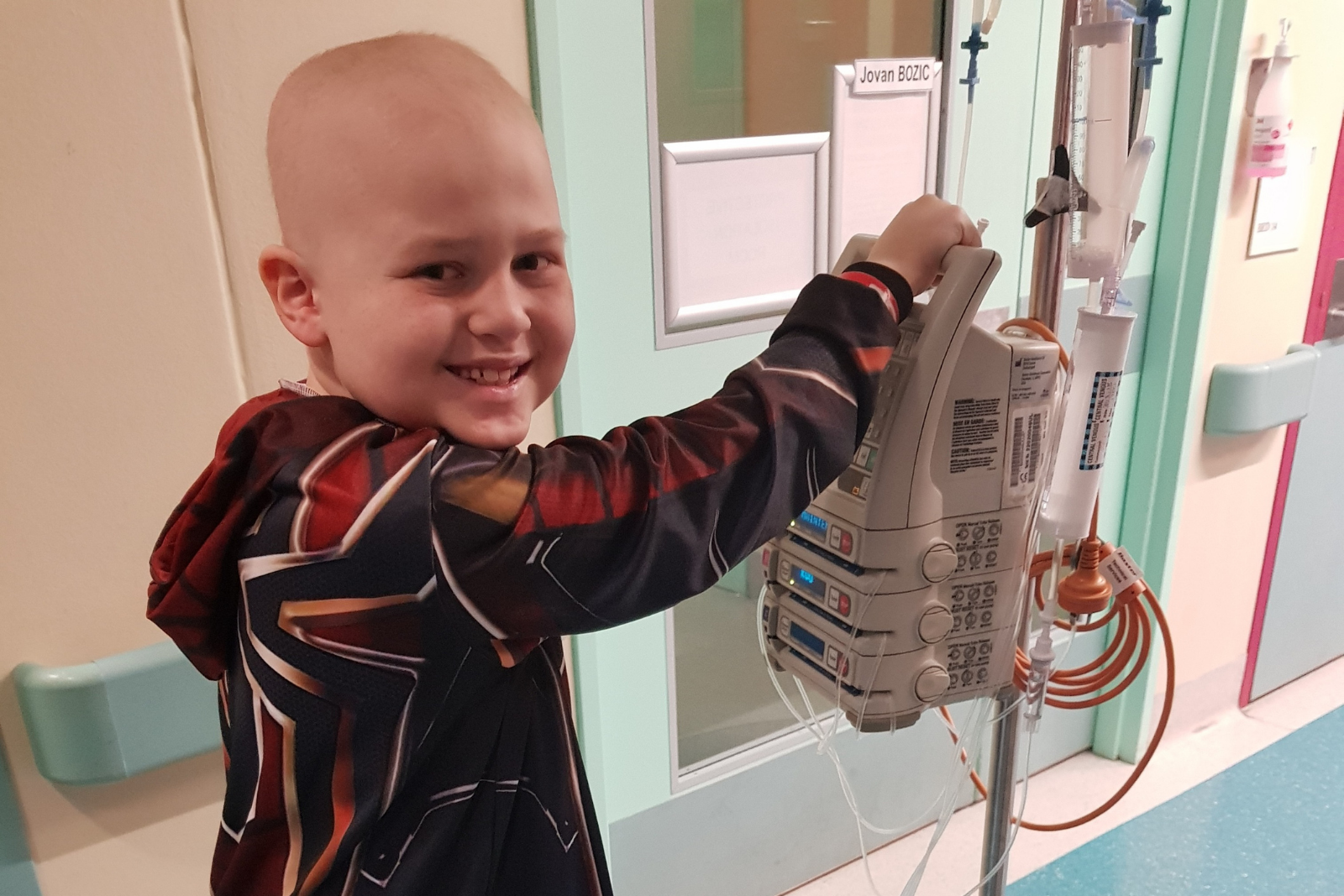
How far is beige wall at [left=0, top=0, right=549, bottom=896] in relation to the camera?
900mm

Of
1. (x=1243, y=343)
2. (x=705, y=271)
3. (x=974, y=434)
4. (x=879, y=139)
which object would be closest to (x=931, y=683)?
(x=974, y=434)

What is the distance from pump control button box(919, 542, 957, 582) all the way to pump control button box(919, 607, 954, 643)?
3 cm

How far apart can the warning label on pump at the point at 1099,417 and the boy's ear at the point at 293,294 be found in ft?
1.86

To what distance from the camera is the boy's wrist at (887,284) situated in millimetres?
629

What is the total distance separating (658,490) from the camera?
1.85ft

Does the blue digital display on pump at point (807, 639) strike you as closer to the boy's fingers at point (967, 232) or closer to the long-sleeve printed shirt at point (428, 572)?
the long-sleeve printed shirt at point (428, 572)

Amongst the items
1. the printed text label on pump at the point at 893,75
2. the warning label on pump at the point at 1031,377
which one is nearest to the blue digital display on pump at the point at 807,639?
the warning label on pump at the point at 1031,377

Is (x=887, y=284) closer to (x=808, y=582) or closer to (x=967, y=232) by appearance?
(x=967, y=232)

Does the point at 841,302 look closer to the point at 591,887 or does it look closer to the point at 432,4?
the point at 591,887

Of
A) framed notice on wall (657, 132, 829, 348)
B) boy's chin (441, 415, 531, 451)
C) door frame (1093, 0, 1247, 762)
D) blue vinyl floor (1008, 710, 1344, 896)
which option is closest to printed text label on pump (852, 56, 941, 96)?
framed notice on wall (657, 132, 829, 348)

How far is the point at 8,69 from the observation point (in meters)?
0.87

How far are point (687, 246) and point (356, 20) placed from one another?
1.59 feet

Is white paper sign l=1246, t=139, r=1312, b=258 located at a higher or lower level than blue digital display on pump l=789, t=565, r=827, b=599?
higher

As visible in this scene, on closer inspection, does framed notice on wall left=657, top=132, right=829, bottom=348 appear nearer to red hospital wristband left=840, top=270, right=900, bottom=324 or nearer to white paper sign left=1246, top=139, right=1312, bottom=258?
red hospital wristband left=840, top=270, right=900, bottom=324
